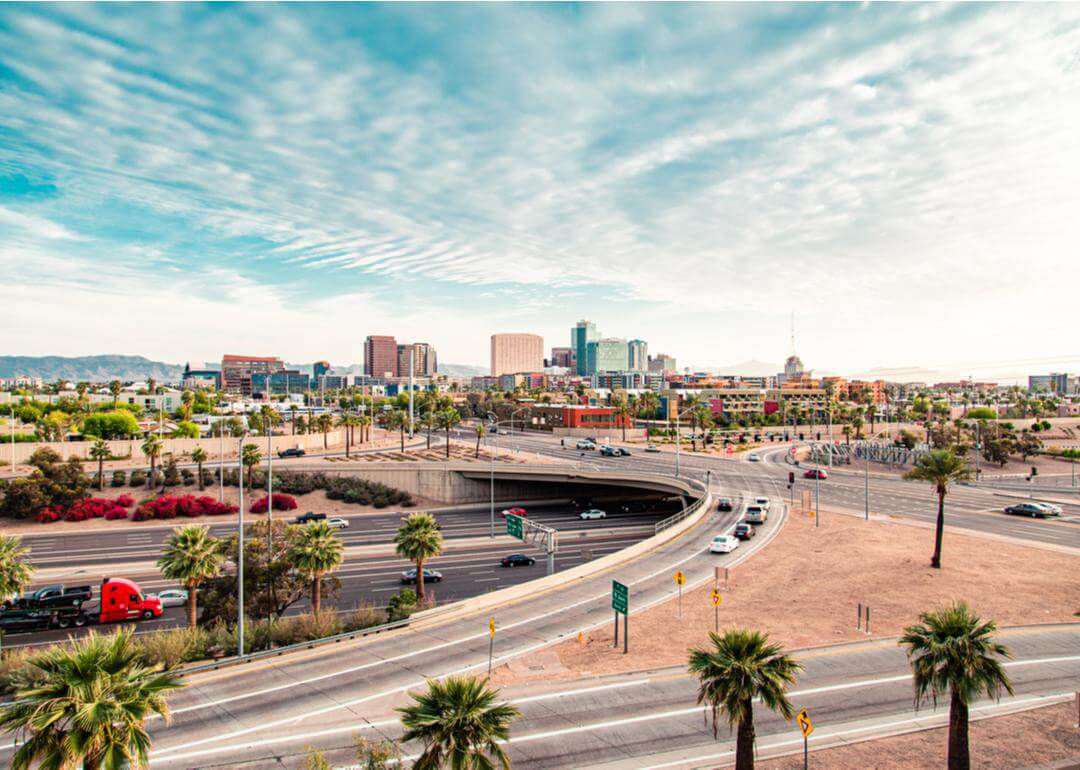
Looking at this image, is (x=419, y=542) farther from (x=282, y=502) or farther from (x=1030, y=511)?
(x=1030, y=511)

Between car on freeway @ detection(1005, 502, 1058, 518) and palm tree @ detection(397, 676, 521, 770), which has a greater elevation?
palm tree @ detection(397, 676, 521, 770)

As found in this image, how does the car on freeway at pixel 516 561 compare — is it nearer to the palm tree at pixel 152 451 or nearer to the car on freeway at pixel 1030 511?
the palm tree at pixel 152 451

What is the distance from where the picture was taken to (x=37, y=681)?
13102 millimetres

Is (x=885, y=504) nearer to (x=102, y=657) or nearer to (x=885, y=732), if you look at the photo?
(x=885, y=732)

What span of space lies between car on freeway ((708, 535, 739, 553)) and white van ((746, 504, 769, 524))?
9488mm

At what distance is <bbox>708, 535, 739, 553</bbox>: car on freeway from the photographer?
144 feet

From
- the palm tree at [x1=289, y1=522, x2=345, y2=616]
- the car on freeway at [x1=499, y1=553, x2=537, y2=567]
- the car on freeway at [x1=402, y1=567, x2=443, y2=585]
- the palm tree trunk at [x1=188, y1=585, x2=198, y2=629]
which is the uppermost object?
the palm tree at [x1=289, y1=522, x2=345, y2=616]

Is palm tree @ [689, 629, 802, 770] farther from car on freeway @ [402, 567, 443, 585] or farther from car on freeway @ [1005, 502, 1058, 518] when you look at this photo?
car on freeway @ [1005, 502, 1058, 518]

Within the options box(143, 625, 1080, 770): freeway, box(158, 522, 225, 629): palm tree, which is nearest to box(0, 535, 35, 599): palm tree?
box(158, 522, 225, 629): palm tree

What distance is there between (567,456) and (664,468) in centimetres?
2098

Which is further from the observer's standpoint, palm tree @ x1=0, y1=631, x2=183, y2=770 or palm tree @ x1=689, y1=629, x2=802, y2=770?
palm tree @ x1=689, y1=629, x2=802, y2=770

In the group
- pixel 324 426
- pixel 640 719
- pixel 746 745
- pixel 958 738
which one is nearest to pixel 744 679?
pixel 746 745

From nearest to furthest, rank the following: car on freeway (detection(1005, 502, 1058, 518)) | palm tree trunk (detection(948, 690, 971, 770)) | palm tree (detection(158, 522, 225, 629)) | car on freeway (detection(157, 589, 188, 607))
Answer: palm tree trunk (detection(948, 690, 971, 770))
palm tree (detection(158, 522, 225, 629))
car on freeway (detection(157, 589, 188, 607))
car on freeway (detection(1005, 502, 1058, 518))

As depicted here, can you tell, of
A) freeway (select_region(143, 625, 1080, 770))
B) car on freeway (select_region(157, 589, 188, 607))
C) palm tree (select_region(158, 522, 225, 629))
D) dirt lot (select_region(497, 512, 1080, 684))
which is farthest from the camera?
car on freeway (select_region(157, 589, 188, 607))
